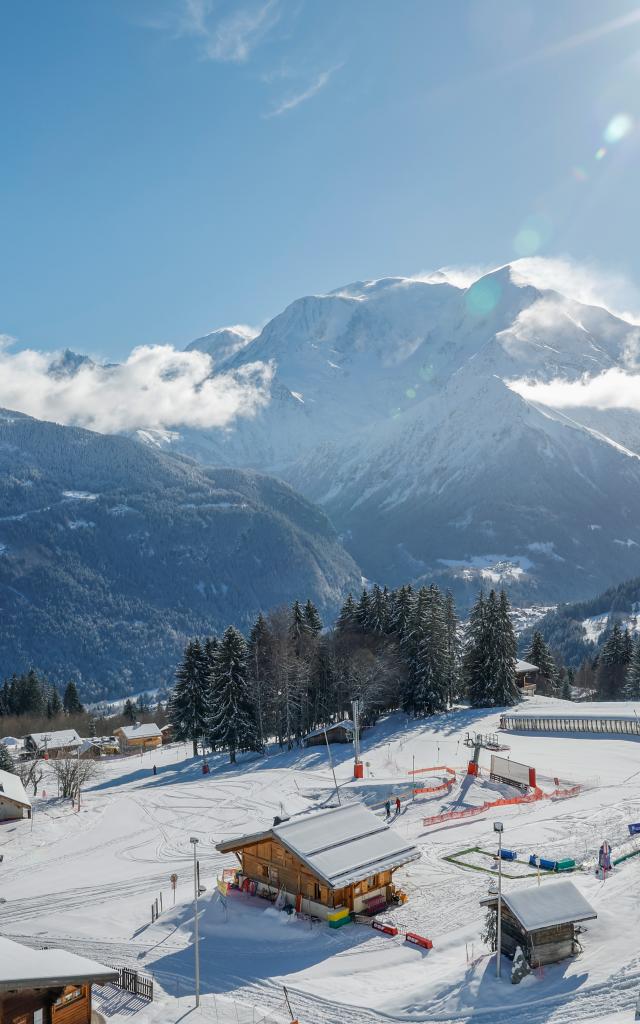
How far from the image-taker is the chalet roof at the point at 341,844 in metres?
32.8

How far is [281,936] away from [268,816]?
20.6 m

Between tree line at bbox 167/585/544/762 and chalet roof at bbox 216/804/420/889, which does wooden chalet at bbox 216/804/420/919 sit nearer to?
chalet roof at bbox 216/804/420/889

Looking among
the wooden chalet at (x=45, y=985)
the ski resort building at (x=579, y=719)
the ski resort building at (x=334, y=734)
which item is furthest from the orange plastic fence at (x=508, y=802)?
the wooden chalet at (x=45, y=985)

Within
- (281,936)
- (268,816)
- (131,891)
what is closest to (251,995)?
(281,936)

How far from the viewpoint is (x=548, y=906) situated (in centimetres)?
2705

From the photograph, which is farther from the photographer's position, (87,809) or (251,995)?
(87,809)

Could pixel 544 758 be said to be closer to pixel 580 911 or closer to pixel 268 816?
pixel 268 816

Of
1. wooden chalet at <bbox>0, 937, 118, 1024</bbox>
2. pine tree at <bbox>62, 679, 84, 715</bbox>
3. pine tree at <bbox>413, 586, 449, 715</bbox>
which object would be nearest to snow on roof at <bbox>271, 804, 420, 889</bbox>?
wooden chalet at <bbox>0, 937, 118, 1024</bbox>

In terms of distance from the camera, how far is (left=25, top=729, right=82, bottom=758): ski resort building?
4080 inches

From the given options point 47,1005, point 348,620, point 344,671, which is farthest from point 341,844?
point 348,620

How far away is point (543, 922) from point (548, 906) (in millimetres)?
883

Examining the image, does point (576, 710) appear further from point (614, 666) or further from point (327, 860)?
point (327, 860)

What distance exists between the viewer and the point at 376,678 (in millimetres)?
79000

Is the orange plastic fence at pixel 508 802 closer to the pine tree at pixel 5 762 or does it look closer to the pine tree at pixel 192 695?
the pine tree at pixel 192 695
